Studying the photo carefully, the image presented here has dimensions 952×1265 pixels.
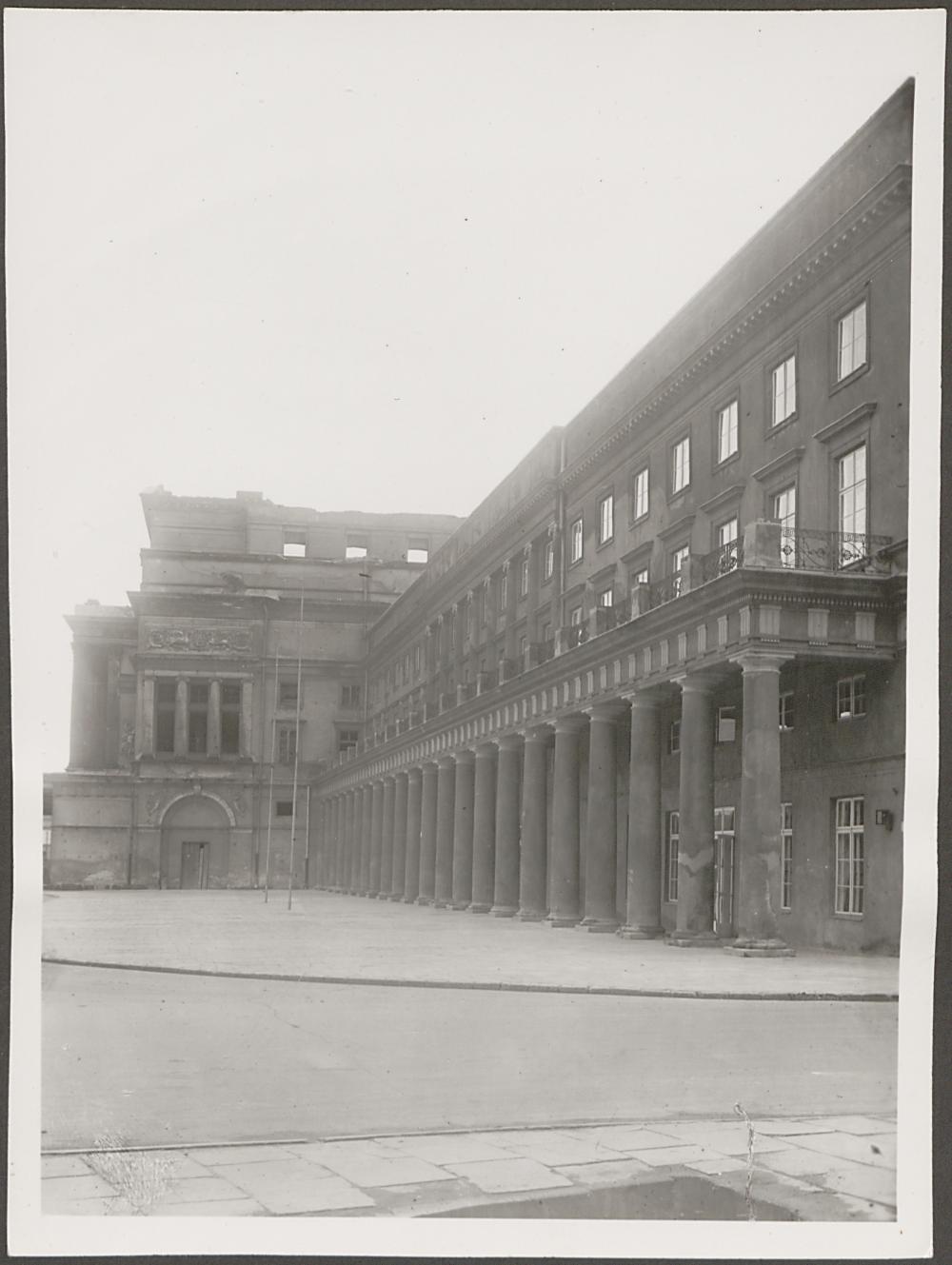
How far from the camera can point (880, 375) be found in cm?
2234

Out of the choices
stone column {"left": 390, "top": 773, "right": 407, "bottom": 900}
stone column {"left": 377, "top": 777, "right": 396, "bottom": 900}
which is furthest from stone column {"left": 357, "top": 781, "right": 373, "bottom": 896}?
stone column {"left": 390, "top": 773, "right": 407, "bottom": 900}

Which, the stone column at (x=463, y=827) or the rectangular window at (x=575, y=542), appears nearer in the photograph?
the rectangular window at (x=575, y=542)

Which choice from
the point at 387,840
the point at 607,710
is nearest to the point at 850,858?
the point at 607,710

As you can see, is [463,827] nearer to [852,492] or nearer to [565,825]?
[565,825]

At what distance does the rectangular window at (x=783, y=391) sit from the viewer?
26630mm

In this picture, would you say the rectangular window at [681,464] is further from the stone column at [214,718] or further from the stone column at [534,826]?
the stone column at [214,718]

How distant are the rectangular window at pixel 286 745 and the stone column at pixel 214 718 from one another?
291 centimetres

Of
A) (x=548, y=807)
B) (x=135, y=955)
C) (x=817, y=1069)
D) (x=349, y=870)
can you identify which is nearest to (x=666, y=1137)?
(x=817, y=1069)

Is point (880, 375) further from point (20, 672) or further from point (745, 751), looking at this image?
point (20, 672)

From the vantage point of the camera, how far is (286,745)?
234 feet

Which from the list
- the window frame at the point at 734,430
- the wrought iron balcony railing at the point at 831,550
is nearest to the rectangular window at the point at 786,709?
the wrought iron balcony railing at the point at 831,550

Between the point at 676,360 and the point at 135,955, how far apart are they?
56.6 ft

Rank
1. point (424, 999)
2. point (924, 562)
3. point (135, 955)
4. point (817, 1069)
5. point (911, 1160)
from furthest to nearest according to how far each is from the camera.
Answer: point (135, 955), point (424, 999), point (817, 1069), point (924, 562), point (911, 1160)

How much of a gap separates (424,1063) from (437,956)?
1167cm
